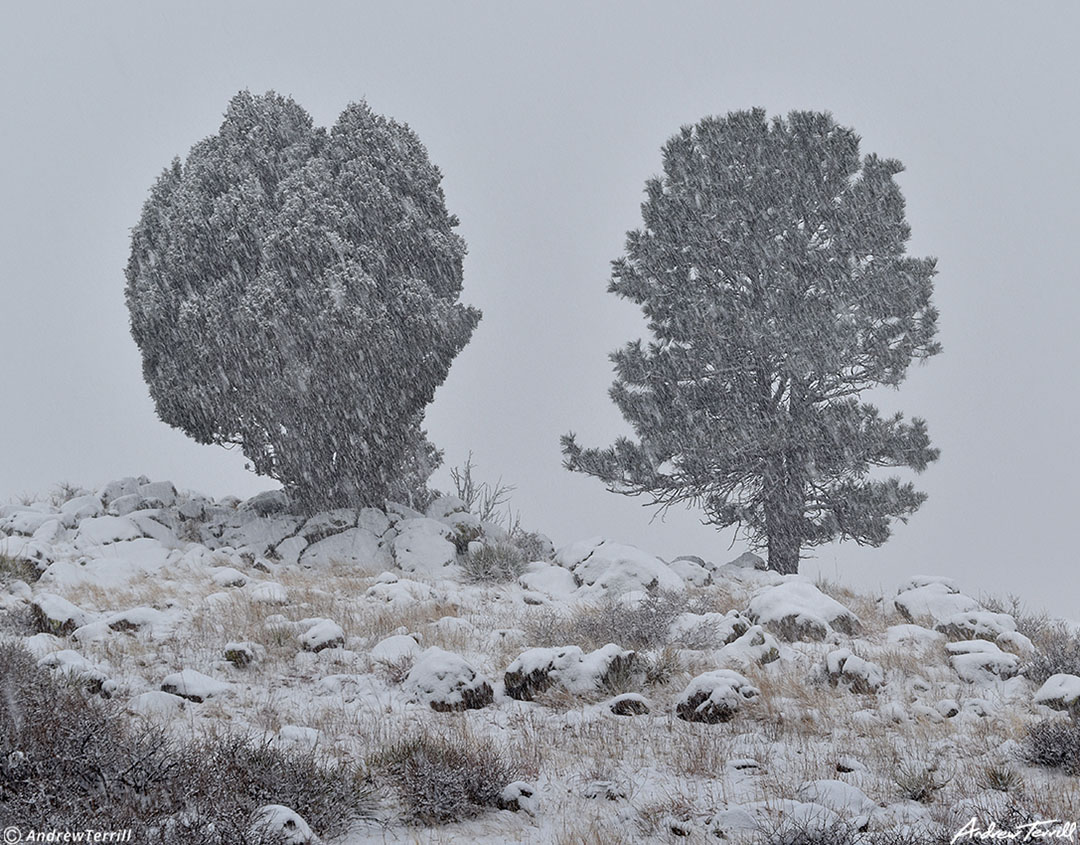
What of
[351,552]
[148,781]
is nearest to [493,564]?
[351,552]

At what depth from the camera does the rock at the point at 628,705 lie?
5934mm

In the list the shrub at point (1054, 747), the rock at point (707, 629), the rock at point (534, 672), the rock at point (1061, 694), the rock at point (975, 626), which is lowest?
the shrub at point (1054, 747)

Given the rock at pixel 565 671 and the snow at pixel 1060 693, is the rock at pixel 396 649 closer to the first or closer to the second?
the rock at pixel 565 671

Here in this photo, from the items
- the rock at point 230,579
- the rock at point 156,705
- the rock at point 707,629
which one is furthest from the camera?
the rock at point 230,579

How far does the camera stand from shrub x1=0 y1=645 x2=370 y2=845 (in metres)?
3.35

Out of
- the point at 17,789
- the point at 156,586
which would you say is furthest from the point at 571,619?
the point at 17,789

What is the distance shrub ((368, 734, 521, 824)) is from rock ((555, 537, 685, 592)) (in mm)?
6478

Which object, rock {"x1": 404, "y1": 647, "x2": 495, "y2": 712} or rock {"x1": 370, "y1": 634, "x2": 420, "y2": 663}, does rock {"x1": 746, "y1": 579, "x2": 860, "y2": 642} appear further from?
rock {"x1": 370, "y1": 634, "x2": 420, "y2": 663}

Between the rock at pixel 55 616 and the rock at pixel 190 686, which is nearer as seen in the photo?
the rock at pixel 190 686

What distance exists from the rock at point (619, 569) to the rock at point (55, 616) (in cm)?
640

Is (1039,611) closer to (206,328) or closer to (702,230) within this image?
(702,230)

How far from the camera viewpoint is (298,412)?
14852 millimetres
